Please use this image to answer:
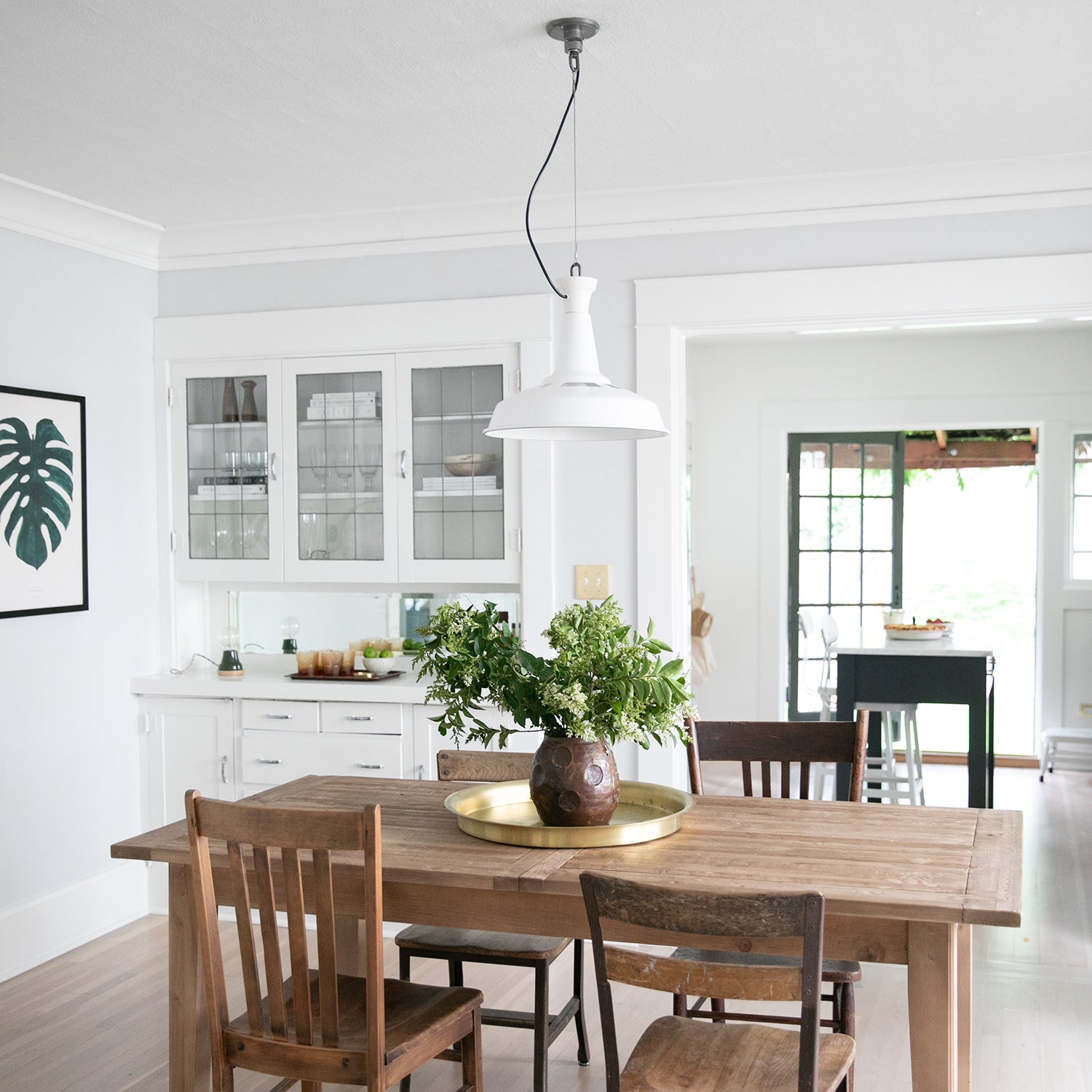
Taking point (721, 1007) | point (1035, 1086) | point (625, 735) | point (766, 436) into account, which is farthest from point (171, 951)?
point (766, 436)

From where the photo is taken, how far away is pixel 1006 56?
2.87 metres

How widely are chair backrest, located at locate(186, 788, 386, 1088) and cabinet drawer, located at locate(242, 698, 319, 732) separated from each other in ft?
7.08

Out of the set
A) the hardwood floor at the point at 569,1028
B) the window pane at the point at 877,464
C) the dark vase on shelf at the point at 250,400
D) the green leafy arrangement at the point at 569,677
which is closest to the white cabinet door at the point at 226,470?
the dark vase on shelf at the point at 250,400

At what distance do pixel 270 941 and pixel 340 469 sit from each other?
256 centimetres

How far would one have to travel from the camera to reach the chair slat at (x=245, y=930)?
2115 mm

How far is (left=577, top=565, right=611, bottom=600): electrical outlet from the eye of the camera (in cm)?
420

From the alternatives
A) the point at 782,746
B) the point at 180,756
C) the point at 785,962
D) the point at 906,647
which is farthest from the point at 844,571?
the point at 785,962

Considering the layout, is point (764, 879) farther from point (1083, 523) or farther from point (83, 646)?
point (1083, 523)

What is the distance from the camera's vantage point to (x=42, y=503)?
407cm

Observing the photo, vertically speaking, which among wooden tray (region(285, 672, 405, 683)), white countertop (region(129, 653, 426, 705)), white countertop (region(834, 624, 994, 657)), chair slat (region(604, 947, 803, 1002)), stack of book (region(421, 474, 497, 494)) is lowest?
chair slat (region(604, 947, 803, 1002))

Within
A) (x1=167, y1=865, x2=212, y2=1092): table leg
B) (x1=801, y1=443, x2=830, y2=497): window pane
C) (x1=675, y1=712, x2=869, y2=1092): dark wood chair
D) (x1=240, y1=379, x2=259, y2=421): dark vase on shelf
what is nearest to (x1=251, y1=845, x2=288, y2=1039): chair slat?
(x1=167, y1=865, x2=212, y2=1092): table leg

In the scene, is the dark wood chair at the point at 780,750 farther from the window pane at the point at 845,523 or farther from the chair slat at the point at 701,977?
the window pane at the point at 845,523

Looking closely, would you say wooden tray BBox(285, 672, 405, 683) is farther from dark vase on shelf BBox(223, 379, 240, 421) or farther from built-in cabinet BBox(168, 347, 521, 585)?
dark vase on shelf BBox(223, 379, 240, 421)

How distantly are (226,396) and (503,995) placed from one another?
2.41 metres
